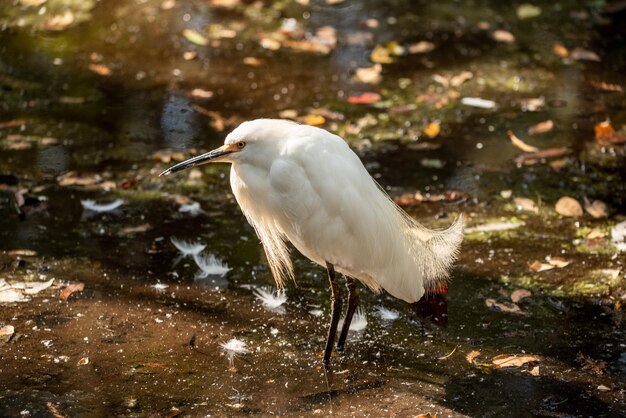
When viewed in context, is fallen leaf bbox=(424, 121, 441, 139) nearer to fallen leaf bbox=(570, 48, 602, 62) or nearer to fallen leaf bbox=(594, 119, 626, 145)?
fallen leaf bbox=(594, 119, 626, 145)

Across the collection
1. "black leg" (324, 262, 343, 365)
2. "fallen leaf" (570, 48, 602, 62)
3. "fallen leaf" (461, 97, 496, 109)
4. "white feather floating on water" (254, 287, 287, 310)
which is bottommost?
"fallen leaf" (570, 48, 602, 62)

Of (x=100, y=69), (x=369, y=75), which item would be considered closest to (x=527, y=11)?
(x=369, y=75)

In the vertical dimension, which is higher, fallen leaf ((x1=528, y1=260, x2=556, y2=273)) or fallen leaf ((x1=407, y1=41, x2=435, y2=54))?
fallen leaf ((x1=528, y1=260, x2=556, y2=273))

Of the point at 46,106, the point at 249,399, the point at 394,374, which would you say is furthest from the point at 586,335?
the point at 46,106

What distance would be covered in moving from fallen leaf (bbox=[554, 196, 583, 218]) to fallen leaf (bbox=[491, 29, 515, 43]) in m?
2.93

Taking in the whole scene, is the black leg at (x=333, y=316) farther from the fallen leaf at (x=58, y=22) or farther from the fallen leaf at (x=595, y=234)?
the fallen leaf at (x=58, y=22)

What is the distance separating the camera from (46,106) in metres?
7.01

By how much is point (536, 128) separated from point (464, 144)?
2.05 ft

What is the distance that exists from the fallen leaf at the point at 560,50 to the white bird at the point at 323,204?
430 cm

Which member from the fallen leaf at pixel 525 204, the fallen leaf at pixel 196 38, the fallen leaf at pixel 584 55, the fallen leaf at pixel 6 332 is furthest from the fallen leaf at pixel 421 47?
the fallen leaf at pixel 6 332

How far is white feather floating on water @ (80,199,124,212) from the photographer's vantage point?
559 cm

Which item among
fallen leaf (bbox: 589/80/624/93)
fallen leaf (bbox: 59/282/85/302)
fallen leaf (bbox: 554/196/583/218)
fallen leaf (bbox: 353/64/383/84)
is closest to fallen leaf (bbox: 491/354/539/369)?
fallen leaf (bbox: 554/196/583/218)

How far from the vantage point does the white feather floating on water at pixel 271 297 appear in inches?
185

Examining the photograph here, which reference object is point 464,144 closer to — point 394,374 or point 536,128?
Result: point 536,128
